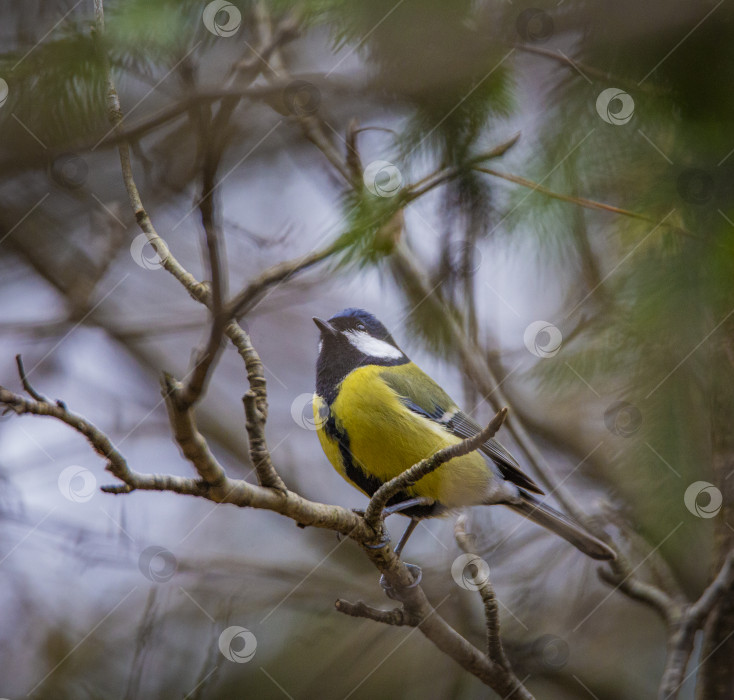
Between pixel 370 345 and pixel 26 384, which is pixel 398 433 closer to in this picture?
pixel 370 345

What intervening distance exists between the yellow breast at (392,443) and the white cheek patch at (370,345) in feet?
0.15

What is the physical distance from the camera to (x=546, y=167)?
2.53 ft

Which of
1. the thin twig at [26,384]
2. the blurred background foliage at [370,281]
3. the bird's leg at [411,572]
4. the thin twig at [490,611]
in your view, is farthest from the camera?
the bird's leg at [411,572]

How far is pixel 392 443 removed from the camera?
975 mm

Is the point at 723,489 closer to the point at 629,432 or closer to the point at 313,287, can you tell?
the point at 629,432

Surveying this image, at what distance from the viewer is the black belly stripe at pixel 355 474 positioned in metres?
0.98

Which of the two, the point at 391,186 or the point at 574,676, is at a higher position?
the point at 391,186

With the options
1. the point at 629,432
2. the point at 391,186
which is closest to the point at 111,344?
the point at 391,186

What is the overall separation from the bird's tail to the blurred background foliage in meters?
0.06

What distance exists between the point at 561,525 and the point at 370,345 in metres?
0.38

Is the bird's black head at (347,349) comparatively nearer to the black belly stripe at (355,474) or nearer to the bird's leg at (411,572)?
the black belly stripe at (355,474)

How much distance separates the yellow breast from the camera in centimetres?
97

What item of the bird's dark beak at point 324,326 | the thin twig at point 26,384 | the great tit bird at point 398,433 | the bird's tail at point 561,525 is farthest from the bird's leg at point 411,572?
the thin twig at point 26,384

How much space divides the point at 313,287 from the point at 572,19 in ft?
1.42
